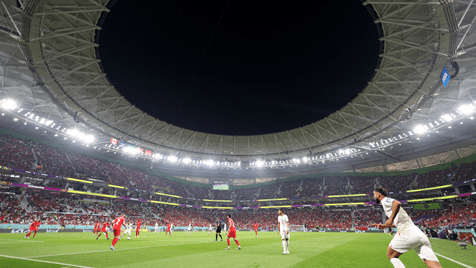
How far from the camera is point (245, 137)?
4372cm

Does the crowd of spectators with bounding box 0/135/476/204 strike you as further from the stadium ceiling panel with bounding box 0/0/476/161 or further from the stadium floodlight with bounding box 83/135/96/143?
the stadium ceiling panel with bounding box 0/0/476/161

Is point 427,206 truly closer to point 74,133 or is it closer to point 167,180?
point 167,180

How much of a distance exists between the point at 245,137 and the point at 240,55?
24632mm

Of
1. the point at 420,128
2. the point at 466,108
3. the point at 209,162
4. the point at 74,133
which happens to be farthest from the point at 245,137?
the point at 466,108

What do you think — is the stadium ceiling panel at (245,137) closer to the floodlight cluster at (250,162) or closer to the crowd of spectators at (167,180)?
the floodlight cluster at (250,162)

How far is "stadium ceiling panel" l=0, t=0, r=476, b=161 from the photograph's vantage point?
16969mm

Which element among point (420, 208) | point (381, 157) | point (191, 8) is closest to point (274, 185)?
point (381, 157)

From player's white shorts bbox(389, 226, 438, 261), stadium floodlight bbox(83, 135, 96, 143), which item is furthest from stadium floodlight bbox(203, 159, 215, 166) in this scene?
player's white shorts bbox(389, 226, 438, 261)

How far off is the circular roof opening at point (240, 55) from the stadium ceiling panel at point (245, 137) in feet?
5.18

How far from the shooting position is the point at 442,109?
31.3m

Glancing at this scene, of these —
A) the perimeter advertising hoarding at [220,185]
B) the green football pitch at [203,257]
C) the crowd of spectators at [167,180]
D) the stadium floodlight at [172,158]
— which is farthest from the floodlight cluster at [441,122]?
the stadium floodlight at [172,158]

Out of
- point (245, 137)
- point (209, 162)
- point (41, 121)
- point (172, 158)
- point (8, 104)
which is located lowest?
point (209, 162)

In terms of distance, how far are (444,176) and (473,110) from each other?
60.3 feet

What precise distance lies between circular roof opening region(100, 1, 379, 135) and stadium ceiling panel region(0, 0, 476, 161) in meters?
1.58
